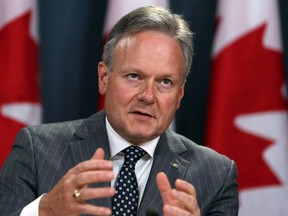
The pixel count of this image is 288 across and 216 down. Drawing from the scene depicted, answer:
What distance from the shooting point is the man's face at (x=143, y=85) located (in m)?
2.16

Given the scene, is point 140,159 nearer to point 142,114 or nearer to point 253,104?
point 142,114

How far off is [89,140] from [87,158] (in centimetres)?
7

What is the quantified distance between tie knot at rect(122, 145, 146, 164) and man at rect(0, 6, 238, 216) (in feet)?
0.04

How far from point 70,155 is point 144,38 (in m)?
0.43

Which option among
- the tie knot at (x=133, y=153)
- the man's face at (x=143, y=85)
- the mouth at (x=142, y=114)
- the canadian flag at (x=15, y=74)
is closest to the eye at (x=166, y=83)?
the man's face at (x=143, y=85)

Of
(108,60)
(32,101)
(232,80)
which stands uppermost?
(108,60)

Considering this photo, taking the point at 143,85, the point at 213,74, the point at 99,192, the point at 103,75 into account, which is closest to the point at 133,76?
the point at 143,85

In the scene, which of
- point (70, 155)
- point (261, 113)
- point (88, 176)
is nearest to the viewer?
point (88, 176)

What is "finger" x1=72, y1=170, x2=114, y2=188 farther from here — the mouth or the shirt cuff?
the mouth

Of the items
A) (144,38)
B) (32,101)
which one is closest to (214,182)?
(144,38)

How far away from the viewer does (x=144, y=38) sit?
2.20 meters

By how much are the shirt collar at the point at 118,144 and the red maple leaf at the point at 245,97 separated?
22.2 inches

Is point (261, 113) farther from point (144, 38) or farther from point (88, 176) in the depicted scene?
point (88, 176)

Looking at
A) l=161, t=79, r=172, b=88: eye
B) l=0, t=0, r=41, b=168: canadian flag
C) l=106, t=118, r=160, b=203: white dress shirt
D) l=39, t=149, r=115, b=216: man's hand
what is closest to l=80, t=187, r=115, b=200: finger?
l=39, t=149, r=115, b=216: man's hand
